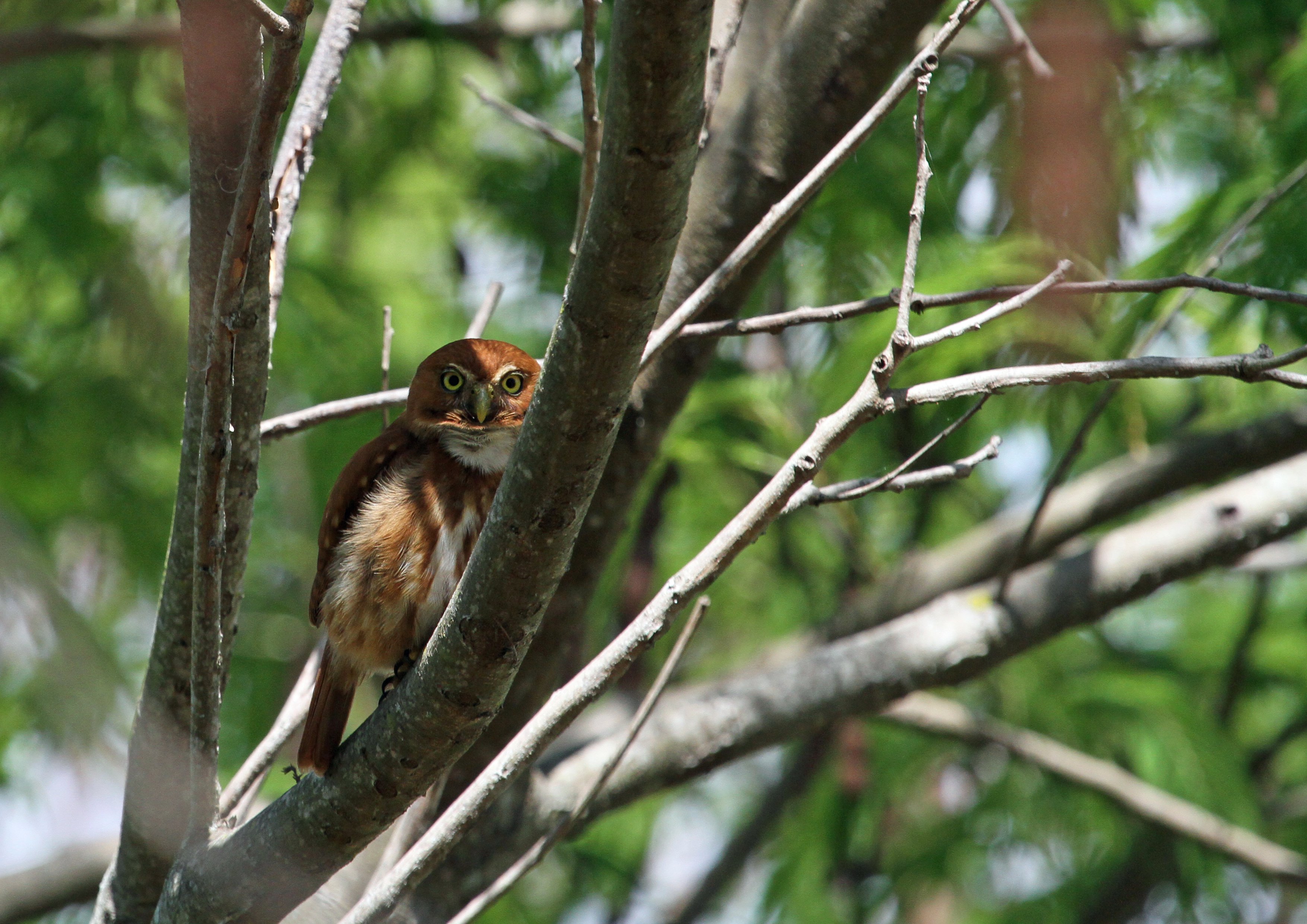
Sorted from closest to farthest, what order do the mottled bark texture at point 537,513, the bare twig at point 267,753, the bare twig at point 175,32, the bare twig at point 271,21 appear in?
the mottled bark texture at point 537,513, the bare twig at point 271,21, the bare twig at point 267,753, the bare twig at point 175,32

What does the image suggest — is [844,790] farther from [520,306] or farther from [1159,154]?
[1159,154]

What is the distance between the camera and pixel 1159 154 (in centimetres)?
586

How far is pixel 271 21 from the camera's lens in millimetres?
1573

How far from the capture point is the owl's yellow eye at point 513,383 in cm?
352

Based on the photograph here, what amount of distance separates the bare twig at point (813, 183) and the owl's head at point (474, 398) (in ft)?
3.18

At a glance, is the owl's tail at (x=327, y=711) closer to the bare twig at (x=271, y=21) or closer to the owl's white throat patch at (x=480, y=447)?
the owl's white throat patch at (x=480, y=447)

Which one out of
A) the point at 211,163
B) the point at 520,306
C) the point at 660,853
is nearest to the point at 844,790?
the point at 660,853

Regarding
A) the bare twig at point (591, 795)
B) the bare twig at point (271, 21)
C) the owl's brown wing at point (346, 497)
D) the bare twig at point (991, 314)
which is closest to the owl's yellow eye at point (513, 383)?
the owl's brown wing at point (346, 497)

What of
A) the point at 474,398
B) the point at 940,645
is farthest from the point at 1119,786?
the point at 474,398

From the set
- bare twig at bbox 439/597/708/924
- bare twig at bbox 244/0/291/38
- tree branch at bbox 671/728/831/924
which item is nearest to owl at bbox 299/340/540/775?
bare twig at bbox 439/597/708/924

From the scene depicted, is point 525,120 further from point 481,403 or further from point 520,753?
point 520,753

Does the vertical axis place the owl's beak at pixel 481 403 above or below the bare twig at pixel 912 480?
above

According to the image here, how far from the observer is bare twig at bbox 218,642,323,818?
2.54 m

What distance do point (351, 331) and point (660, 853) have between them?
384 cm
